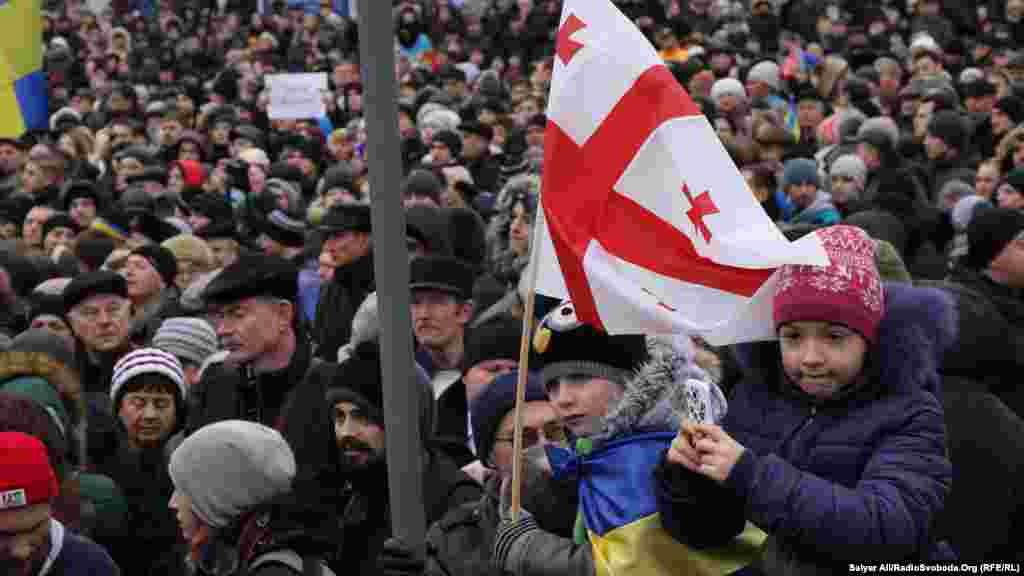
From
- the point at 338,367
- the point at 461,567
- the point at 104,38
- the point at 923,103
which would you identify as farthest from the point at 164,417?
the point at 104,38

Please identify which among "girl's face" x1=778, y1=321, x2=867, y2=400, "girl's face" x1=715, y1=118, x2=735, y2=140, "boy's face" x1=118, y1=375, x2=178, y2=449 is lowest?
"girl's face" x1=715, y1=118, x2=735, y2=140

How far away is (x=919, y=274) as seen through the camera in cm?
759

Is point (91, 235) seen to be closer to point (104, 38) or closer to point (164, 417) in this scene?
point (164, 417)

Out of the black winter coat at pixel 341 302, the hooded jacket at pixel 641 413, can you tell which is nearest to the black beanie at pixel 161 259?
the black winter coat at pixel 341 302

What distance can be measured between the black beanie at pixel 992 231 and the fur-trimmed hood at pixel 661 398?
2596 mm

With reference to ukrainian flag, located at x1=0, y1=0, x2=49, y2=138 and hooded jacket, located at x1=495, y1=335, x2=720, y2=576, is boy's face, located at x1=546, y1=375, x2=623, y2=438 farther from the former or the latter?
ukrainian flag, located at x1=0, y1=0, x2=49, y2=138

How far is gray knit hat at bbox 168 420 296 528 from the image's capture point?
379 centimetres

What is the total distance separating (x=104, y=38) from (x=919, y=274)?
1917 centimetres

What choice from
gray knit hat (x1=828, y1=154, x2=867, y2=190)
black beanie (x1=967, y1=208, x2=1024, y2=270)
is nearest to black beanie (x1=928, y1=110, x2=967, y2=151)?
gray knit hat (x1=828, y1=154, x2=867, y2=190)

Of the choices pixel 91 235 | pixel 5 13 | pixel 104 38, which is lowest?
pixel 104 38

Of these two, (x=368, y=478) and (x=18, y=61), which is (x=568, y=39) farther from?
(x=18, y=61)

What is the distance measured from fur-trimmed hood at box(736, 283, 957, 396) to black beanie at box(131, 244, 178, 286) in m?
5.36

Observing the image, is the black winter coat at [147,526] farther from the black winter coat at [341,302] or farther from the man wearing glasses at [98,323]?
the black winter coat at [341,302]

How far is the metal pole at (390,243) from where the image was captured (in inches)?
123
